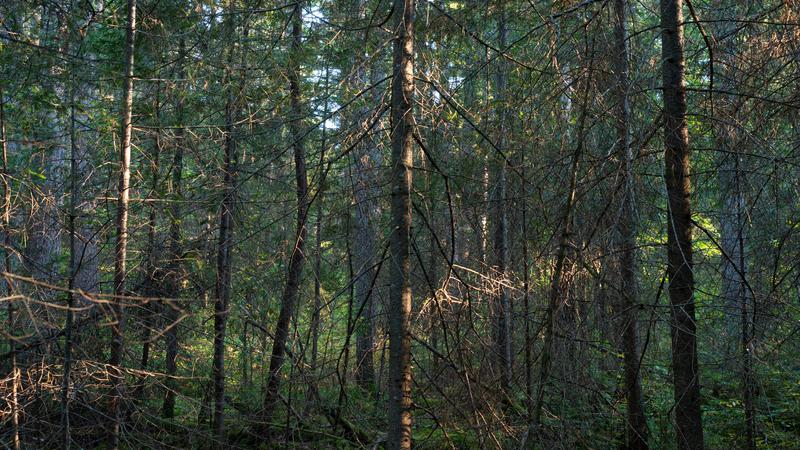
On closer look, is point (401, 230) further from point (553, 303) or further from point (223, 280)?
point (223, 280)

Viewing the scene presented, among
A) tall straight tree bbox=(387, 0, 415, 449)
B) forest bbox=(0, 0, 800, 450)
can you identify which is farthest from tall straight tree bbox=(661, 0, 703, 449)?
tall straight tree bbox=(387, 0, 415, 449)

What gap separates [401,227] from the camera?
4480mm

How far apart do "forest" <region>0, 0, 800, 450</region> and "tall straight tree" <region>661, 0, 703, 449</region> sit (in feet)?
0.06

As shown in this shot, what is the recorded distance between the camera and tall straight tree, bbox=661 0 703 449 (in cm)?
500

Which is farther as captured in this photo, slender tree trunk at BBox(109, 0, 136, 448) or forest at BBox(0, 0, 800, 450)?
slender tree trunk at BBox(109, 0, 136, 448)

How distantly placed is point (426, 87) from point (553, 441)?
2856 mm

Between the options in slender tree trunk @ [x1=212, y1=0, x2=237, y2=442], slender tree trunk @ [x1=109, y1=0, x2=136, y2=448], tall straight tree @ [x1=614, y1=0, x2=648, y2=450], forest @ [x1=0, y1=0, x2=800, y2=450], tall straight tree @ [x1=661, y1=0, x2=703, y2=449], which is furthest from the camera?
slender tree trunk @ [x1=212, y1=0, x2=237, y2=442]

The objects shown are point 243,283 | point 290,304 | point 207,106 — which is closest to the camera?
point 290,304

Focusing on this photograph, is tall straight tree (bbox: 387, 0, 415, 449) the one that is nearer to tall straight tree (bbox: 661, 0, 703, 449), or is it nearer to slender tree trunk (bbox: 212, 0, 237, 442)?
tall straight tree (bbox: 661, 0, 703, 449)

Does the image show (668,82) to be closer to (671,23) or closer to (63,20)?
(671,23)

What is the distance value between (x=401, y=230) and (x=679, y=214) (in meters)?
2.32

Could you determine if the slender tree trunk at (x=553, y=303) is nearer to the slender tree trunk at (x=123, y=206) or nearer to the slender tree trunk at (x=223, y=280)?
the slender tree trunk at (x=123, y=206)

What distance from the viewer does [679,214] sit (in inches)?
202

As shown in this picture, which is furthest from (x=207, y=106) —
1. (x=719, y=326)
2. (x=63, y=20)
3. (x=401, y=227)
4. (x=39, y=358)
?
(x=719, y=326)
